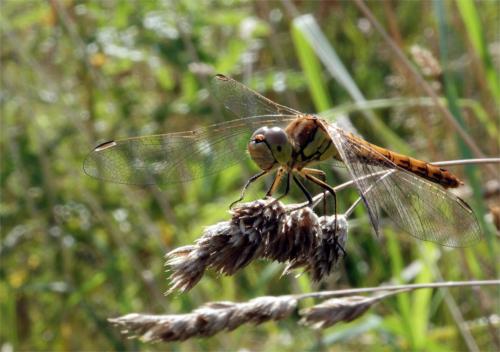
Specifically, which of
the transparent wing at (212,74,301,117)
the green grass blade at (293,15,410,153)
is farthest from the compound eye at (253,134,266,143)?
the green grass blade at (293,15,410,153)

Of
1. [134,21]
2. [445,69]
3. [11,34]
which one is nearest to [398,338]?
[445,69]

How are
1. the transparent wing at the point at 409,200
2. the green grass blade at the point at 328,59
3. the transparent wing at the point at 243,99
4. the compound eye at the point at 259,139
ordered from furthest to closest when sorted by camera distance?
the green grass blade at the point at 328,59
the transparent wing at the point at 243,99
the compound eye at the point at 259,139
the transparent wing at the point at 409,200

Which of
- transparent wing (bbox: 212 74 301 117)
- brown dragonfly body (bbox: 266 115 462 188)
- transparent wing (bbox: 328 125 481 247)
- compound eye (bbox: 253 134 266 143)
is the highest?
transparent wing (bbox: 212 74 301 117)

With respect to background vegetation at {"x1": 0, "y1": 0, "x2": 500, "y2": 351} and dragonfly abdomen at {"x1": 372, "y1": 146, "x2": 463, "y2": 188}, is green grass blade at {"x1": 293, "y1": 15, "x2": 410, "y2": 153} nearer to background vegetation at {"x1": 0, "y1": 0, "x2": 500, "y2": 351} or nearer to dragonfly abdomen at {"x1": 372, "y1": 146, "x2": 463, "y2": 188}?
background vegetation at {"x1": 0, "y1": 0, "x2": 500, "y2": 351}

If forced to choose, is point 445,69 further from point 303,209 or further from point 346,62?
point 346,62

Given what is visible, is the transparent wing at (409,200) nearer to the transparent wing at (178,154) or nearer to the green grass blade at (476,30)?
the transparent wing at (178,154)

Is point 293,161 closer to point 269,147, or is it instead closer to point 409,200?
point 269,147

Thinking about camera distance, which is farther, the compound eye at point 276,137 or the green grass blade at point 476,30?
the green grass blade at point 476,30

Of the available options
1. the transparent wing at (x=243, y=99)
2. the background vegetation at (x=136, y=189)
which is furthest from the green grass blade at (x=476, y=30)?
the transparent wing at (x=243, y=99)

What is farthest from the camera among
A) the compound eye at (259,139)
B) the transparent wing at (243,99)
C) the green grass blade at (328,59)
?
the green grass blade at (328,59)
